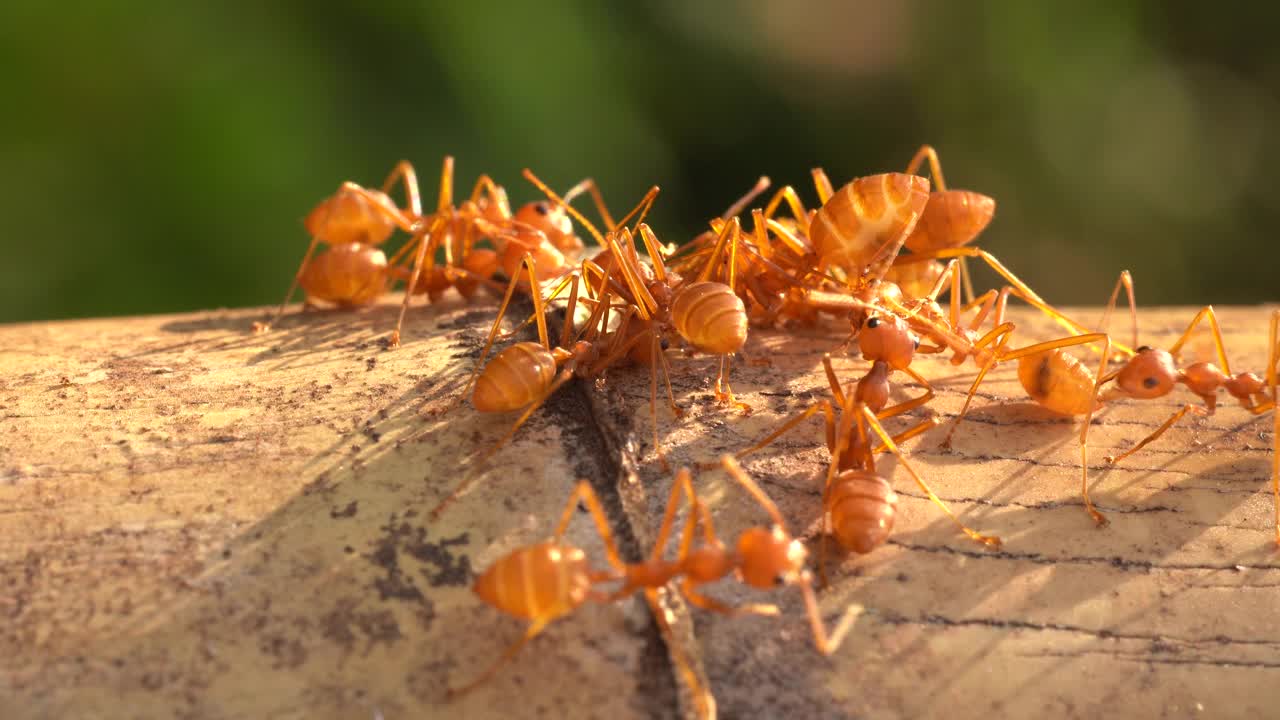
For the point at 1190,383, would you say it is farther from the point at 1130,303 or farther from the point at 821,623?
the point at 821,623

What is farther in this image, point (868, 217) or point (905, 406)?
point (868, 217)

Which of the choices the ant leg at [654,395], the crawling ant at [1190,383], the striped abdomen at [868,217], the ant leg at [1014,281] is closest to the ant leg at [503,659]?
the ant leg at [654,395]

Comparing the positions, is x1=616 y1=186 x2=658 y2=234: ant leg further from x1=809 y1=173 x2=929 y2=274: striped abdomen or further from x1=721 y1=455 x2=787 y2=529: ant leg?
x1=721 y1=455 x2=787 y2=529: ant leg

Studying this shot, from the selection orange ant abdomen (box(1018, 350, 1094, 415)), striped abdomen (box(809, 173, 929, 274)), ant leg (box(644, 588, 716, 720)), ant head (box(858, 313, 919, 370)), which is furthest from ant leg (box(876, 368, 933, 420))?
ant leg (box(644, 588, 716, 720))

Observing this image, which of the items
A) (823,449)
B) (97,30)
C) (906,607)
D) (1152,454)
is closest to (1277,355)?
(1152,454)

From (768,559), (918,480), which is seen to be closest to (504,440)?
(768,559)

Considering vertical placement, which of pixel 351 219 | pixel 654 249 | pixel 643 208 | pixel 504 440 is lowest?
pixel 504 440

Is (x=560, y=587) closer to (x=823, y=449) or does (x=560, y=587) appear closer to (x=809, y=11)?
(x=823, y=449)
